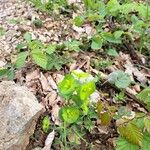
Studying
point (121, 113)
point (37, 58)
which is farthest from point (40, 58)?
point (121, 113)

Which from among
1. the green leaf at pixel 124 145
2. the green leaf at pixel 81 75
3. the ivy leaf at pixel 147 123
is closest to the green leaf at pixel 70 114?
the green leaf at pixel 81 75

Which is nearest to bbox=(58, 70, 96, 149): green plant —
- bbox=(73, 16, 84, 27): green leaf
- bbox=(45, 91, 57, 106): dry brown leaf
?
bbox=(45, 91, 57, 106): dry brown leaf

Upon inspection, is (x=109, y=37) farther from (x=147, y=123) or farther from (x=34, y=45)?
(x=147, y=123)

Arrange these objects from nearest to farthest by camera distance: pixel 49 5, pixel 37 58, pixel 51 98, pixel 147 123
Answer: pixel 147 123
pixel 51 98
pixel 37 58
pixel 49 5

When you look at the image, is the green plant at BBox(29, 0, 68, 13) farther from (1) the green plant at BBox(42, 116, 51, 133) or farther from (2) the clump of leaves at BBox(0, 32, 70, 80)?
(1) the green plant at BBox(42, 116, 51, 133)

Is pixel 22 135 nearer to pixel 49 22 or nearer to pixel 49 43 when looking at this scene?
pixel 49 43

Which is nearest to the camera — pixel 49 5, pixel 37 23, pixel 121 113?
pixel 121 113

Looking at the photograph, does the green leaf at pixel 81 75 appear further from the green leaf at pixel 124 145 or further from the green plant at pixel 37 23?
the green plant at pixel 37 23
